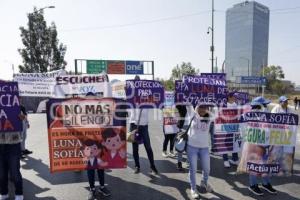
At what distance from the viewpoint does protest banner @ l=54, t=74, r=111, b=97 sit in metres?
7.82

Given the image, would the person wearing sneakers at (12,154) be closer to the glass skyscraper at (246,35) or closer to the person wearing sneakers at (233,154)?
the person wearing sneakers at (233,154)

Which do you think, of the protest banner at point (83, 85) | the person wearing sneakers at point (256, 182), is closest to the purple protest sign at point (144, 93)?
the protest banner at point (83, 85)

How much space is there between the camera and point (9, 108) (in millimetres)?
5504

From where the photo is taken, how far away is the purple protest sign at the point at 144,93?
7.64m

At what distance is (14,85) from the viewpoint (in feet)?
18.3

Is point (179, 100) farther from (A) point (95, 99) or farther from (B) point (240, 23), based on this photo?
(B) point (240, 23)

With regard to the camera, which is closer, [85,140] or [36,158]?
[85,140]

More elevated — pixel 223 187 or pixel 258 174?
pixel 258 174

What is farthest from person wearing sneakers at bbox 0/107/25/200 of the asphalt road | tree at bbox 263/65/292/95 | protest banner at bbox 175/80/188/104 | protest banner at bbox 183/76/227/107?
tree at bbox 263/65/292/95

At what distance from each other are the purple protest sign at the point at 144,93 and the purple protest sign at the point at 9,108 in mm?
2587

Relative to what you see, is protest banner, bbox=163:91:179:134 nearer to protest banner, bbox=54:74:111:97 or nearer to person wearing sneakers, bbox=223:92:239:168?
person wearing sneakers, bbox=223:92:239:168

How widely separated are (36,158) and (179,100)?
14.0ft

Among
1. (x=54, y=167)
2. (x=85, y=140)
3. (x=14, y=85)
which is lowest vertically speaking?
(x=54, y=167)

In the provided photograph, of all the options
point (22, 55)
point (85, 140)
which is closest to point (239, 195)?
point (85, 140)
